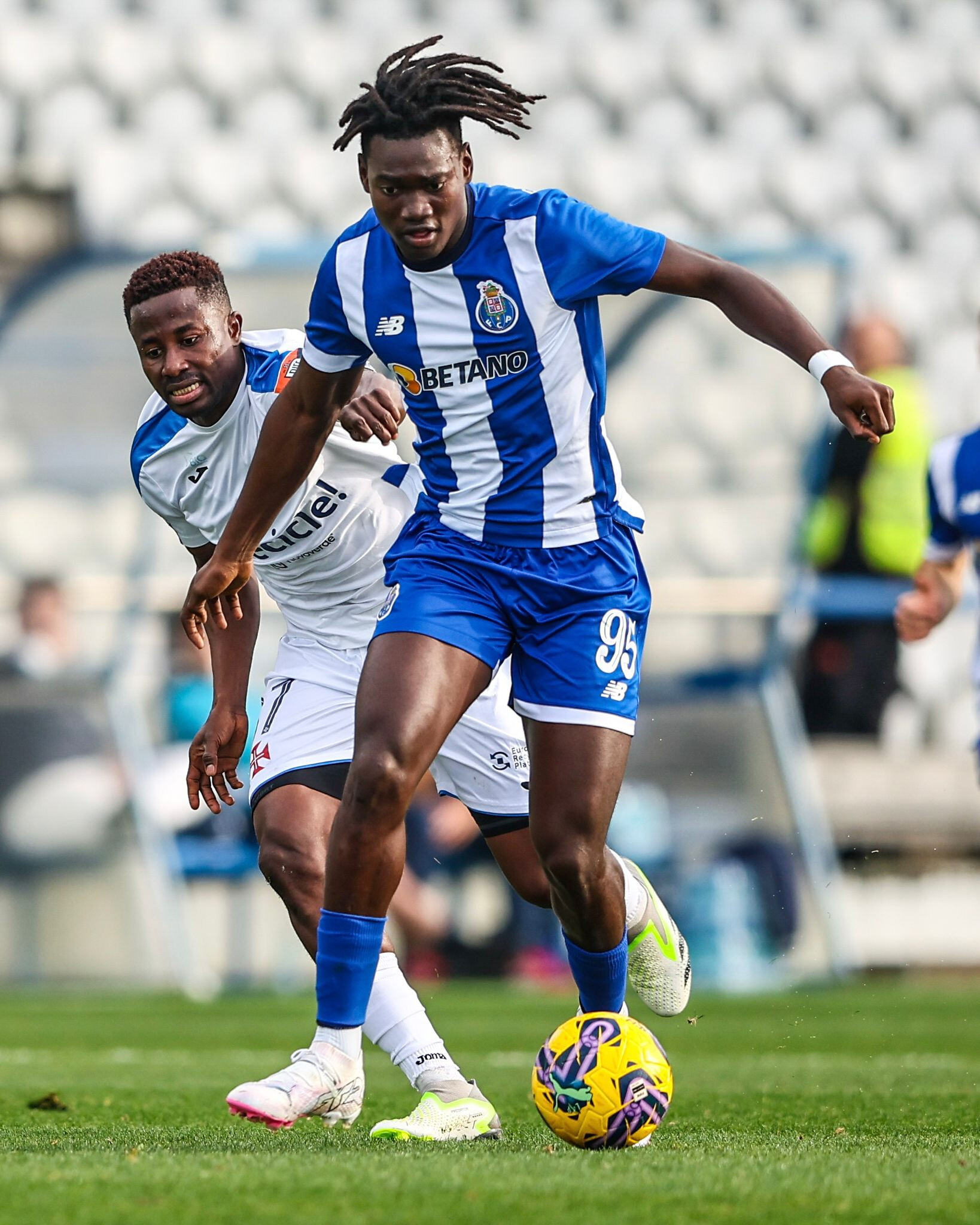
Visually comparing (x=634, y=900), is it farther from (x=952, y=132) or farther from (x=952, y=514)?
(x=952, y=132)

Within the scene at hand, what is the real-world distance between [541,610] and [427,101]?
113 centimetres

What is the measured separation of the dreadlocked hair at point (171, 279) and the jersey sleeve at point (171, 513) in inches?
19.0

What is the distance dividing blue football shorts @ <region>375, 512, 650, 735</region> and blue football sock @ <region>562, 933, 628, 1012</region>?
0.57m

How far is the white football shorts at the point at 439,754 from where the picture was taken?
4.96 metres

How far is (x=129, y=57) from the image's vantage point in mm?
16031

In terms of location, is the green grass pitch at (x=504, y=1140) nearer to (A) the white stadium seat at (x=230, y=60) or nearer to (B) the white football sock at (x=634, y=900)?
(B) the white football sock at (x=634, y=900)

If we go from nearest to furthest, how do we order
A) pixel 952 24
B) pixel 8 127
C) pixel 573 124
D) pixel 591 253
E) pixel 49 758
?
pixel 591 253 → pixel 49 758 → pixel 8 127 → pixel 573 124 → pixel 952 24

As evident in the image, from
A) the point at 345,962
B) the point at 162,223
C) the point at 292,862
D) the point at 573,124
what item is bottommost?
the point at 345,962

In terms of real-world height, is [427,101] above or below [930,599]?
above

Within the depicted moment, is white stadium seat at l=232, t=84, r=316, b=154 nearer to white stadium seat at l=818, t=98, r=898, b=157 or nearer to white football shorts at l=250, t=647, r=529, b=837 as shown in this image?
white stadium seat at l=818, t=98, r=898, b=157

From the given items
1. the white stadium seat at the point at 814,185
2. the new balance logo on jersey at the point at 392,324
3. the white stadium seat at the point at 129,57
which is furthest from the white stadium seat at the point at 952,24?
the new balance logo on jersey at the point at 392,324

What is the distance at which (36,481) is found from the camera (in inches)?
512

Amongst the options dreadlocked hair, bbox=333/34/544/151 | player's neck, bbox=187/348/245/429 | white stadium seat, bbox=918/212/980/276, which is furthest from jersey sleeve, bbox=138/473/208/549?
white stadium seat, bbox=918/212/980/276

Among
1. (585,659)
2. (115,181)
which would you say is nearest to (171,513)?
(585,659)
